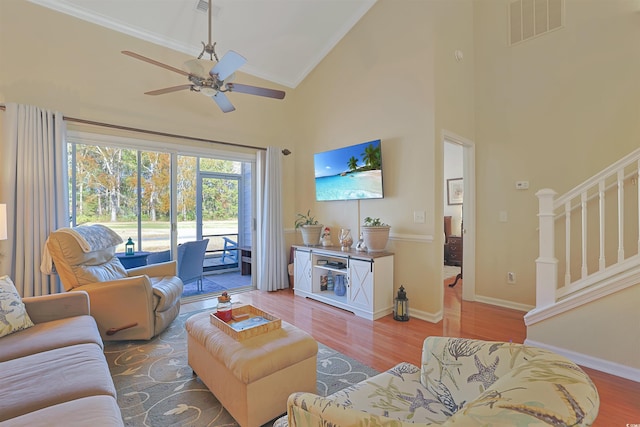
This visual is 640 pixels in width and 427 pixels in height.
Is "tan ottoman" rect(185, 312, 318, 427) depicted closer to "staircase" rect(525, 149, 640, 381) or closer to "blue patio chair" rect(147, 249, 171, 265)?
"staircase" rect(525, 149, 640, 381)

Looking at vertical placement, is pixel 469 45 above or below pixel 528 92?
above

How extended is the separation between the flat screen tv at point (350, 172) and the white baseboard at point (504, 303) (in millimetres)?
1986

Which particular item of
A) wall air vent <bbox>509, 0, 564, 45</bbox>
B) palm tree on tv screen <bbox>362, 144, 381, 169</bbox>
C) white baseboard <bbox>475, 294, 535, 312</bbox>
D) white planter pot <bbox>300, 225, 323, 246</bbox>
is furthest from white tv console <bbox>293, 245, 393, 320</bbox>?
wall air vent <bbox>509, 0, 564, 45</bbox>

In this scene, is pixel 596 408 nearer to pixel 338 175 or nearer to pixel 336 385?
pixel 336 385

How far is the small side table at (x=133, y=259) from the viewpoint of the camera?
12.0 feet

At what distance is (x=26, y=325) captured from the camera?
1.99m

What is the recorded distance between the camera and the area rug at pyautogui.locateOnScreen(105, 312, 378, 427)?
1.81 meters

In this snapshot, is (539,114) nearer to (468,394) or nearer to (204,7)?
(468,394)

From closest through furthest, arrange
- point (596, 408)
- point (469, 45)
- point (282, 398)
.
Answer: point (596, 408) < point (282, 398) < point (469, 45)

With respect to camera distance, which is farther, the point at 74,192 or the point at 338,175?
the point at 338,175

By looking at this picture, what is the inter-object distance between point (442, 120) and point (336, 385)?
294 centimetres

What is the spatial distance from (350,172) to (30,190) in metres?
3.47

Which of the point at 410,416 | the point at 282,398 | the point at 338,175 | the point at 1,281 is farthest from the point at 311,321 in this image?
the point at 1,281

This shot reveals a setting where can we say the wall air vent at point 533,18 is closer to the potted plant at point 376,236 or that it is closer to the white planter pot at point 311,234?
the potted plant at point 376,236
